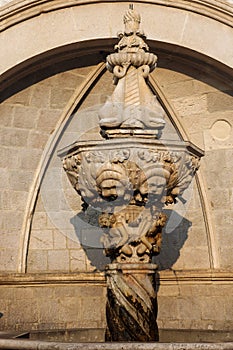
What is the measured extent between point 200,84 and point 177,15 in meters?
0.72

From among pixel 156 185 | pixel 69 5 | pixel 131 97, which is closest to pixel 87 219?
pixel 69 5

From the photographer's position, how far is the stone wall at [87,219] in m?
5.93

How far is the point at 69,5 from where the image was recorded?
5.77 m

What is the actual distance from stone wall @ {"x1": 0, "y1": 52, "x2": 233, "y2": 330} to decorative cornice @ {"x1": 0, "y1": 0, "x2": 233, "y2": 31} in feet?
1.63

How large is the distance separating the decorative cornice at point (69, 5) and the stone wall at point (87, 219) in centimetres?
50

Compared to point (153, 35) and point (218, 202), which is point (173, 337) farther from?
point (153, 35)

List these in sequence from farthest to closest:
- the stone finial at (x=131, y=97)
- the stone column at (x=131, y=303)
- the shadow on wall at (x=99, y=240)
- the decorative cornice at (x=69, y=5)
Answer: the shadow on wall at (x=99, y=240) < the decorative cornice at (x=69, y=5) < the stone finial at (x=131, y=97) < the stone column at (x=131, y=303)

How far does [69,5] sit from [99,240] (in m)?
2.00

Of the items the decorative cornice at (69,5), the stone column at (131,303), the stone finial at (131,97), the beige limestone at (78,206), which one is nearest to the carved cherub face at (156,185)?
the stone finial at (131,97)

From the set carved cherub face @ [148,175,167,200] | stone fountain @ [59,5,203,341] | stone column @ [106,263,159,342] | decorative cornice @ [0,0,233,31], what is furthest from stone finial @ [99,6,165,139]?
decorative cornice @ [0,0,233,31]

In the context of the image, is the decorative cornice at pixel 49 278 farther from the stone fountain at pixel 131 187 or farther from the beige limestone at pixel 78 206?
the stone fountain at pixel 131 187

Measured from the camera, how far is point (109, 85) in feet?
21.3

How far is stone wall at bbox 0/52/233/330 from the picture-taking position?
593 cm

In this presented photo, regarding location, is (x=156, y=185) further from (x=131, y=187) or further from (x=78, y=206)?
(x=78, y=206)
